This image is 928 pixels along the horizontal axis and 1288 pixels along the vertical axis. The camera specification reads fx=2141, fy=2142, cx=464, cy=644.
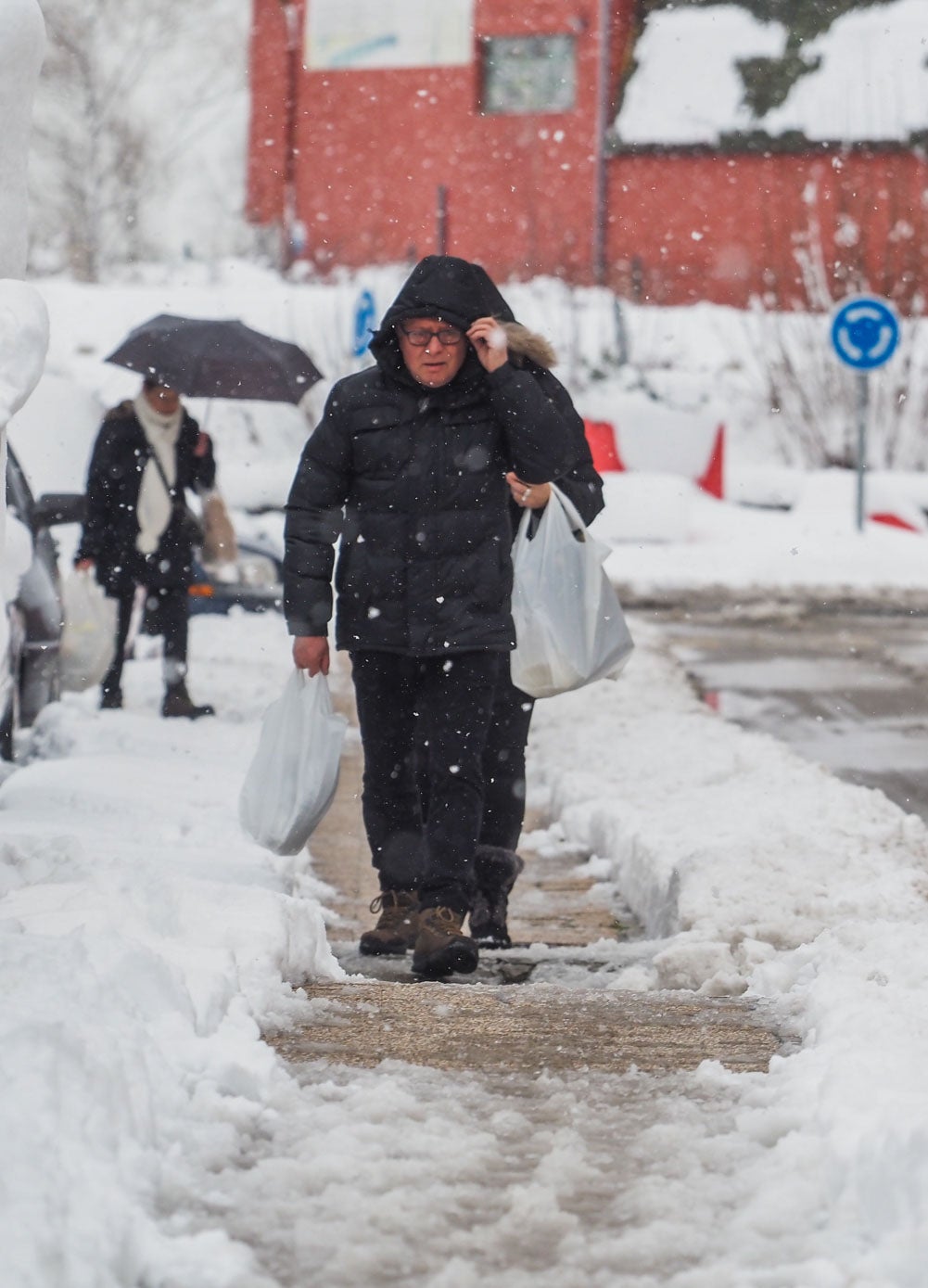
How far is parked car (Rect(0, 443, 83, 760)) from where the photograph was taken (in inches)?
308

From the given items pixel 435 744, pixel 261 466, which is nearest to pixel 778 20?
pixel 261 466

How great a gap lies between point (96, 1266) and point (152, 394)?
747cm

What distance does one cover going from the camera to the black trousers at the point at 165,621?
9.78 m

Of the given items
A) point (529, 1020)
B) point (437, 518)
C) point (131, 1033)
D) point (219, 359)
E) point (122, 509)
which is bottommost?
point (529, 1020)

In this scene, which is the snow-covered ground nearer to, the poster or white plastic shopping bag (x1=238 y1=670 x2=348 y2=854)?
white plastic shopping bag (x1=238 y1=670 x2=348 y2=854)

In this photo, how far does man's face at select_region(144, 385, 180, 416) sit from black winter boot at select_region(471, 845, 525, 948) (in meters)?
4.50

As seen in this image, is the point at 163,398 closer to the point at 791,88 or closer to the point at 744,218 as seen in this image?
the point at 744,218

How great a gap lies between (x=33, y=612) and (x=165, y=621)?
5.14 ft

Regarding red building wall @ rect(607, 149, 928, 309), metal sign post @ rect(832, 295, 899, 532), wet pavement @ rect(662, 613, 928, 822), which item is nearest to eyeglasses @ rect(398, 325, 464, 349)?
wet pavement @ rect(662, 613, 928, 822)

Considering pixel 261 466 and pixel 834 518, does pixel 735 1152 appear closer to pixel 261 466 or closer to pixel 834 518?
pixel 261 466

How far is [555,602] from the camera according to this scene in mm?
5391

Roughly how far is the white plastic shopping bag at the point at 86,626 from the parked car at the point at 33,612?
315 millimetres

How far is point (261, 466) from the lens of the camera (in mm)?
19422

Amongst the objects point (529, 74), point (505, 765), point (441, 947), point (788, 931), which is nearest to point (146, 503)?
point (505, 765)
